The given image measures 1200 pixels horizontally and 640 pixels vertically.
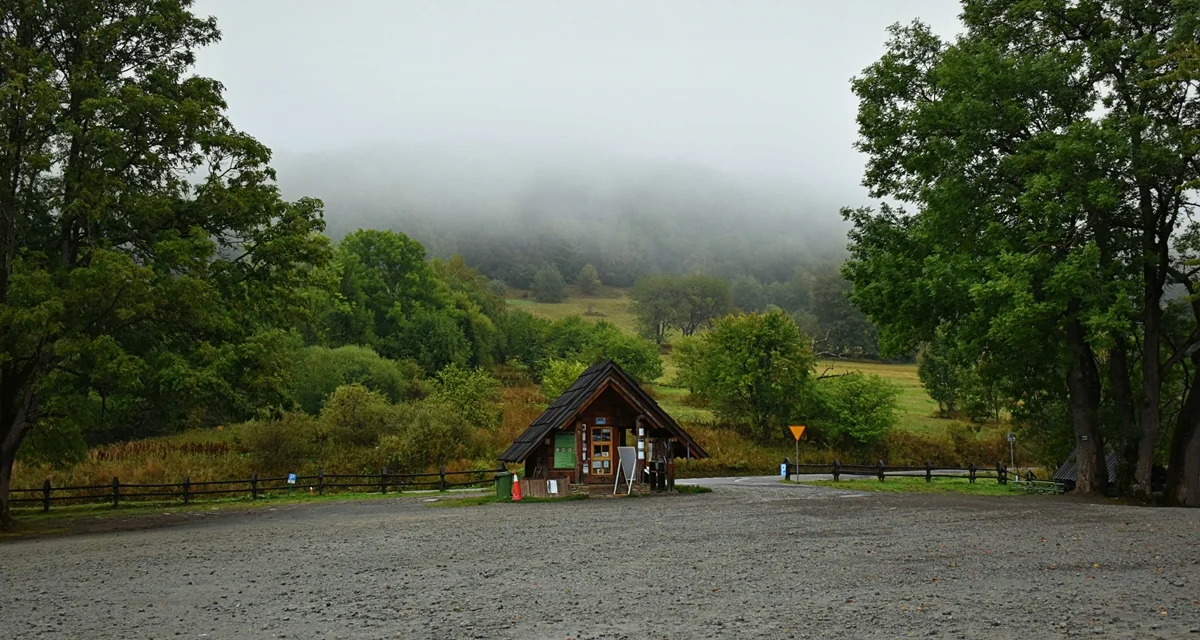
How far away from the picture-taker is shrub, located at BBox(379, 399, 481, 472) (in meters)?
44.2

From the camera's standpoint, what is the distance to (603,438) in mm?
31719

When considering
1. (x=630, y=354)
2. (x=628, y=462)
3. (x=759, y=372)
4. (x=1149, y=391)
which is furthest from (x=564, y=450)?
(x=630, y=354)

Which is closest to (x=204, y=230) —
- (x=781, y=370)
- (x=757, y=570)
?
(x=757, y=570)

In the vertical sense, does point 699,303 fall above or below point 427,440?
above

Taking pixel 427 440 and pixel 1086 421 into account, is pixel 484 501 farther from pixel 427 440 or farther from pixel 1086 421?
pixel 1086 421

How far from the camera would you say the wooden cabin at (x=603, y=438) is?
3055cm

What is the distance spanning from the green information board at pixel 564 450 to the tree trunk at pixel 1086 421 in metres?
16.0

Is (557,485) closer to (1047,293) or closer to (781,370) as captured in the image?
(1047,293)

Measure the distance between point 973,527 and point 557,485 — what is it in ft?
50.4

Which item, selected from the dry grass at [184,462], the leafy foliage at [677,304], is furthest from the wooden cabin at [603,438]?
the leafy foliage at [677,304]

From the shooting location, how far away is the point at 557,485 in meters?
30.0

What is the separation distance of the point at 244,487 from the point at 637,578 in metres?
31.7

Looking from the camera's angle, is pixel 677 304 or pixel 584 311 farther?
pixel 584 311

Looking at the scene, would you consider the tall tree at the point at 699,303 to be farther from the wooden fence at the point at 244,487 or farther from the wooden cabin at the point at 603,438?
the wooden cabin at the point at 603,438
